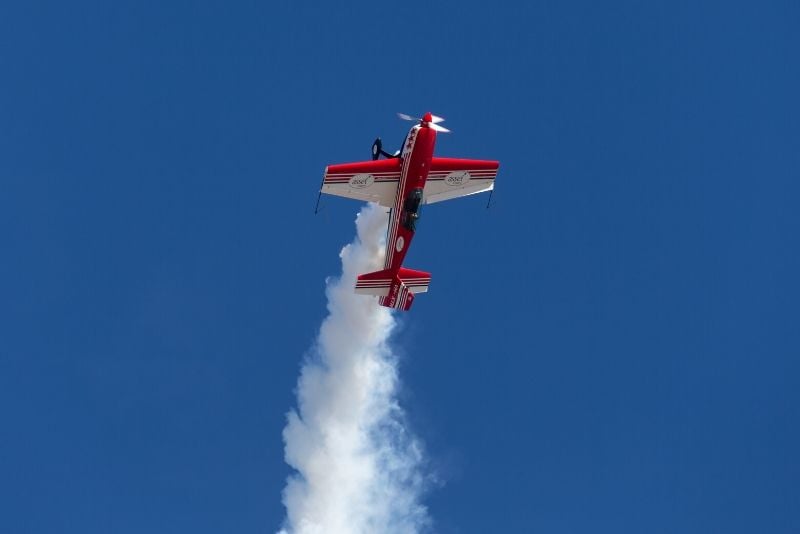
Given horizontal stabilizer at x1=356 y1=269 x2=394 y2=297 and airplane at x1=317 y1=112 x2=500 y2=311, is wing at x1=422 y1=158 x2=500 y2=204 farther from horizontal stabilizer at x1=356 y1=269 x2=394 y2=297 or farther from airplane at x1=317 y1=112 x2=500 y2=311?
horizontal stabilizer at x1=356 y1=269 x2=394 y2=297

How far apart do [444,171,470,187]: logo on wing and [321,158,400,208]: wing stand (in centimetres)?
457

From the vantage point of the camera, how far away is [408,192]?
105 meters

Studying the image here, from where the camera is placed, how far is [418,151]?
104m

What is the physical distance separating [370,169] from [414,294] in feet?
29.9

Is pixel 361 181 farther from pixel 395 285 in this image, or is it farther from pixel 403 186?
pixel 395 285

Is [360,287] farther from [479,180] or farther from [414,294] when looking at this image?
[479,180]

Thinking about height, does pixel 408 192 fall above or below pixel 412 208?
above

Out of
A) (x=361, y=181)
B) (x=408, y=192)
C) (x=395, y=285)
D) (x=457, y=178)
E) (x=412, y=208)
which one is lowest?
(x=395, y=285)

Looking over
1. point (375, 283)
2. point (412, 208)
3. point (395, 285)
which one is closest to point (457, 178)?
point (412, 208)

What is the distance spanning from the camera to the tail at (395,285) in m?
107

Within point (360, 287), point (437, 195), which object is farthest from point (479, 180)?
point (360, 287)

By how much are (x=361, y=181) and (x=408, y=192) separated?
3084 mm

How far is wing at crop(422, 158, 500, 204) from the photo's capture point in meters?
108

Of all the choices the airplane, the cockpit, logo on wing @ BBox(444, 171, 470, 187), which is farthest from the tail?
logo on wing @ BBox(444, 171, 470, 187)
